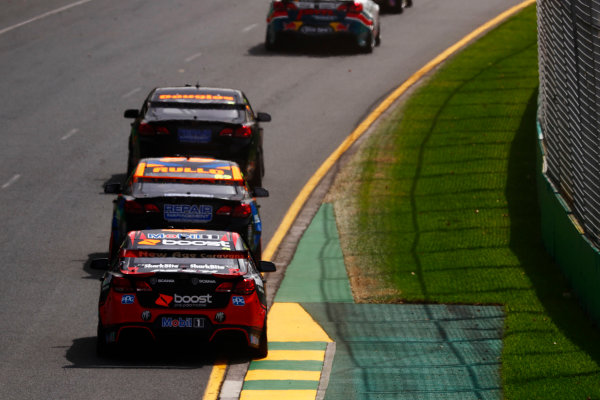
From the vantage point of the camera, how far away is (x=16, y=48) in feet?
106

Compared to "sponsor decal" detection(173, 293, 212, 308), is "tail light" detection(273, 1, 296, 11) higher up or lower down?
lower down

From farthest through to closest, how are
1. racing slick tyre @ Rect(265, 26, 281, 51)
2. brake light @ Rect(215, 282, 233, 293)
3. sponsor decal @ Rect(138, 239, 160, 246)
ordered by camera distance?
racing slick tyre @ Rect(265, 26, 281, 51) → sponsor decal @ Rect(138, 239, 160, 246) → brake light @ Rect(215, 282, 233, 293)

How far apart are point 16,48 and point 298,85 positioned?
25.3ft

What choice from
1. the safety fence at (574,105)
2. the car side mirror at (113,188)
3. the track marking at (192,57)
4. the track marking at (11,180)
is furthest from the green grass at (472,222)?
the track marking at (192,57)

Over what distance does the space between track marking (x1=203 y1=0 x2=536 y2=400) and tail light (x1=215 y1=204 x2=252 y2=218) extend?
2106mm

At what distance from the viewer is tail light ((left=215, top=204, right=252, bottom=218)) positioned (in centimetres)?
1571

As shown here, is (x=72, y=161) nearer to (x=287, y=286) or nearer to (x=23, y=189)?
(x=23, y=189)

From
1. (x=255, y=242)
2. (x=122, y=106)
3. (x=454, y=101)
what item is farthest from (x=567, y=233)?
(x=122, y=106)

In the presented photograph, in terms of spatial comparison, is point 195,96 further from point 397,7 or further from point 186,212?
point 397,7

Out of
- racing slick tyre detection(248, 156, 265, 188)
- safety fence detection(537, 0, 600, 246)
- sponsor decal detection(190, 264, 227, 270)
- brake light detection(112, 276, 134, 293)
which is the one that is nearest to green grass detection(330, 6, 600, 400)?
safety fence detection(537, 0, 600, 246)

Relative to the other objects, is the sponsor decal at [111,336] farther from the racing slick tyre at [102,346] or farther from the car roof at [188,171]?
the car roof at [188,171]

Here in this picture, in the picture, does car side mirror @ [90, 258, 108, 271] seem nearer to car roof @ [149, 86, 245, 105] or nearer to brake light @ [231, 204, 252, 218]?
brake light @ [231, 204, 252, 218]

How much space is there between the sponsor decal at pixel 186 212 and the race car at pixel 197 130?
12.6 ft

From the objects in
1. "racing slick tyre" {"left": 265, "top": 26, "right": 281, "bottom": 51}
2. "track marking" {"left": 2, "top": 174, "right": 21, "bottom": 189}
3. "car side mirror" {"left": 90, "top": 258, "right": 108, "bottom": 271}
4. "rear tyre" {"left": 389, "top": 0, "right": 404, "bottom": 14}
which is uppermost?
"car side mirror" {"left": 90, "top": 258, "right": 108, "bottom": 271}
